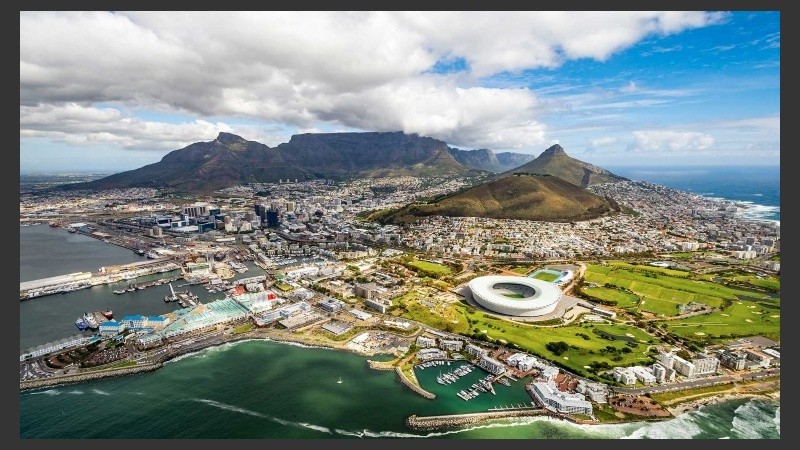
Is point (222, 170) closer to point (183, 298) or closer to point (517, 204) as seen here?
point (517, 204)

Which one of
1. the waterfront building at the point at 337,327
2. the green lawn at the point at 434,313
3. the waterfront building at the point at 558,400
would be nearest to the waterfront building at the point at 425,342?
the green lawn at the point at 434,313

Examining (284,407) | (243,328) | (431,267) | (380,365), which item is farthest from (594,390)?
(431,267)

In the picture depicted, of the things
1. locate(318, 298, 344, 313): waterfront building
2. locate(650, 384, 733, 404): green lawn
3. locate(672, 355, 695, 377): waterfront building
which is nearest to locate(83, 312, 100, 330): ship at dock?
locate(318, 298, 344, 313): waterfront building

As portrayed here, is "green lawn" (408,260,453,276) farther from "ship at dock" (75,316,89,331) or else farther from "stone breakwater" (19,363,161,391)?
"ship at dock" (75,316,89,331)

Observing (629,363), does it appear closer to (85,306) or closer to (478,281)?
(478,281)

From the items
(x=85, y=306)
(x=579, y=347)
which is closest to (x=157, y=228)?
(x=85, y=306)

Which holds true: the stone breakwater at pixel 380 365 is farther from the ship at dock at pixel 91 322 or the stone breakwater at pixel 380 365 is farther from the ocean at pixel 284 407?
the ship at dock at pixel 91 322
